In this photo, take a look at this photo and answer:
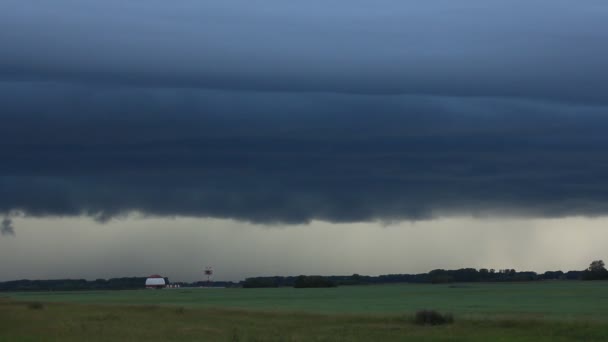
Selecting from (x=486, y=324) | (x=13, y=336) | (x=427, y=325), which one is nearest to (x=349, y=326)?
(x=427, y=325)

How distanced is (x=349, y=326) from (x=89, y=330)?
650 inches

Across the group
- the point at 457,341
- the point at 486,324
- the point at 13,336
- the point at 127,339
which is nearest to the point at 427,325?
the point at 486,324

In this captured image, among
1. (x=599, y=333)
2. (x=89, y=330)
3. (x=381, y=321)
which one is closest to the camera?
(x=599, y=333)

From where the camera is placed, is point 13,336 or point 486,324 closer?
point 13,336

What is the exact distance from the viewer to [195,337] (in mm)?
52094

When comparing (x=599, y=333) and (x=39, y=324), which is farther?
(x=39, y=324)

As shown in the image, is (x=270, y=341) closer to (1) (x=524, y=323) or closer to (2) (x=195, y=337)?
(2) (x=195, y=337)

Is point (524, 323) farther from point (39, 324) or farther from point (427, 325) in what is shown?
point (39, 324)

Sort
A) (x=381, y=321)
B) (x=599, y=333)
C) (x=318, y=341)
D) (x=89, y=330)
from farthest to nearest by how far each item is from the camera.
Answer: (x=381, y=321) → (x=89, y=330) → (x=599, y=333) → (x=318, y=341)

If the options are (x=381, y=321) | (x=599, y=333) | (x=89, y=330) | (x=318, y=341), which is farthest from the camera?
(x=381, y=321)

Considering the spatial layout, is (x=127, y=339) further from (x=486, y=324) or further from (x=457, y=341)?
(x=486, y=324)

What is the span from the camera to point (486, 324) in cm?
5994

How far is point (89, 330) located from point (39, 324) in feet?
33.0

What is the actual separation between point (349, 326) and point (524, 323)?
1111 cm
